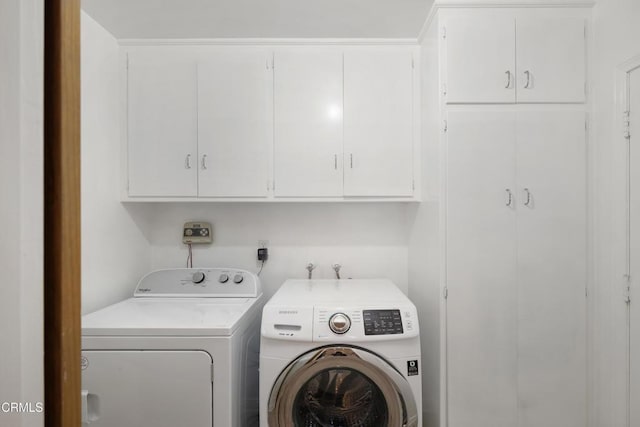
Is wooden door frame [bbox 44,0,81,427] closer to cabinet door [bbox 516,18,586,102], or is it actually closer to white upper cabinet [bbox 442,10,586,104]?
white upper cabinet [bbox 442,10,586,104]

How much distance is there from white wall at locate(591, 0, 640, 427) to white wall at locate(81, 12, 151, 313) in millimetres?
2700

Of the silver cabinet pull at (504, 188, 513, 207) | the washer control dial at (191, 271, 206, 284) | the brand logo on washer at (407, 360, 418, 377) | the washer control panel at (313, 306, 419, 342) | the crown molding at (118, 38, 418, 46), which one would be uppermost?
the crown molding at (118, 38, 418, 46)

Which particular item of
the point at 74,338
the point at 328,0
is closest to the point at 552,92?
the point at 328,0

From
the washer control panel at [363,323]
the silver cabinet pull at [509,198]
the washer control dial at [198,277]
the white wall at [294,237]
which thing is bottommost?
the washer control panel at [363,323]

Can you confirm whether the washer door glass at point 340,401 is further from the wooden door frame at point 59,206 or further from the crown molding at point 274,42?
the crown molding at point 274,42

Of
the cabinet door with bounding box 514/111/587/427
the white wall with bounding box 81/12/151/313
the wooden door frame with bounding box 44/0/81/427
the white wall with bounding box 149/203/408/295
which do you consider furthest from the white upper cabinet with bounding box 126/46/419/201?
the wooden door frame with bounding box 44/0/81/427

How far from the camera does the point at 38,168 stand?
398mm

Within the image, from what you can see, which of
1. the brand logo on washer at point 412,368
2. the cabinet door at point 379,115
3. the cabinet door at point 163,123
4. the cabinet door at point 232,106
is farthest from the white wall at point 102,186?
the brand logo on washer at point 412,368

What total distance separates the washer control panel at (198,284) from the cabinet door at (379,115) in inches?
37.2

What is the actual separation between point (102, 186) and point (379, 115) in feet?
5.62

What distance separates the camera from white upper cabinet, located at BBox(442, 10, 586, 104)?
1.69m

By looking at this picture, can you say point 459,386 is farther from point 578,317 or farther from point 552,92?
point 552,92

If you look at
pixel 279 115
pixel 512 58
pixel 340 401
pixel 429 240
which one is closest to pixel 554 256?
pixel 429 240

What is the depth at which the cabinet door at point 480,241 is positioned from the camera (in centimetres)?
167
